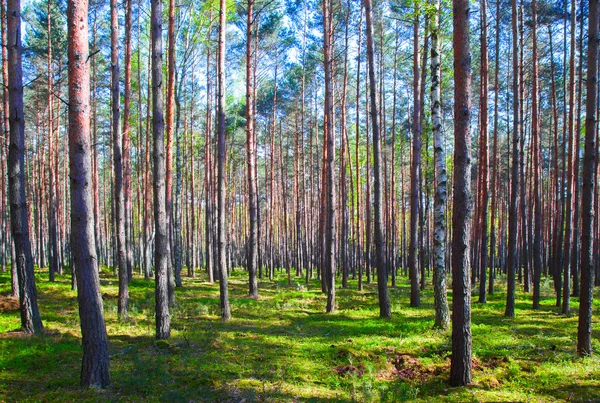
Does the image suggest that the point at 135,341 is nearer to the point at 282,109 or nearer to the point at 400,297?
the point at 400,297

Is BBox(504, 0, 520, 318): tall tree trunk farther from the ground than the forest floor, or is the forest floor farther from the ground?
BBox(504, 0, 520, 318): tall tree trunk

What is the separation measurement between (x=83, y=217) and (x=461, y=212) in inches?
215

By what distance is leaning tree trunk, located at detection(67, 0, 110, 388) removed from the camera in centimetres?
568

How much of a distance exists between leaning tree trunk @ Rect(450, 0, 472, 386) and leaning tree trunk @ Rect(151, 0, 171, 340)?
5.74 metres

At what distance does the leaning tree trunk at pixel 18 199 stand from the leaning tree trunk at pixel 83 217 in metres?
4.21

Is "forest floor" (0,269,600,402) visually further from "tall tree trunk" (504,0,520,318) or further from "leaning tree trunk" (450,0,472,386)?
"tall tree trunk" (504,0,520,318)

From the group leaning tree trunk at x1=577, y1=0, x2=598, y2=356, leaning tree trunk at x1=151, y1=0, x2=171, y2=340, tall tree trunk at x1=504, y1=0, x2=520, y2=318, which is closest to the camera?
leaning tree trunk at x1=577, y1=0, x2=598, y2=356

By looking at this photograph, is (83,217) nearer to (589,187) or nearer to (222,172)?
(222,172)

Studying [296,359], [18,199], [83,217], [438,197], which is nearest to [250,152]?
[438,197]

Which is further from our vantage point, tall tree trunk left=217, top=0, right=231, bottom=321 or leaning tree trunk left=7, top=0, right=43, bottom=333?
tall tree trunk left=217, top=0, right=231, bottom=321

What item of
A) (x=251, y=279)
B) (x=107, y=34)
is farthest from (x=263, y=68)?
(x=251, y=279)

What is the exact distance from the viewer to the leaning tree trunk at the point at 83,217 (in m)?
5.68

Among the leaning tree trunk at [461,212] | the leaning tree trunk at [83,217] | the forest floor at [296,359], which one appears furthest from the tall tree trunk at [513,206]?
the leaning tree trunk at [83,217]

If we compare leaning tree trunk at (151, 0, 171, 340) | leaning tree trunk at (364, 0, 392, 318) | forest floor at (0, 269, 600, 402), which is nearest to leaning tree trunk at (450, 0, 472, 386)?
forest floor at (0, 269, 600, 402)
